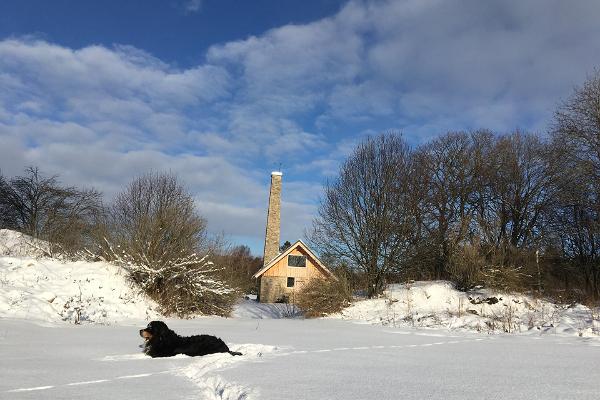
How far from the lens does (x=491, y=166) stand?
3070cm

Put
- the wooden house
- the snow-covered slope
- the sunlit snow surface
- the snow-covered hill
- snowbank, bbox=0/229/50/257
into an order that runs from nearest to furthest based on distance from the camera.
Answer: the sunlit snow surface
the snow-covered slope
the snow-covered hill
snowbank, bbox=0/229/50/257
the wooden house

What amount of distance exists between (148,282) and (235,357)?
38.2 ft

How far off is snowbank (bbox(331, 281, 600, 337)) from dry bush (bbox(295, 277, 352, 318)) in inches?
18.6

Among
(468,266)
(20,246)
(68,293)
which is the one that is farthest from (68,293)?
(468,266)

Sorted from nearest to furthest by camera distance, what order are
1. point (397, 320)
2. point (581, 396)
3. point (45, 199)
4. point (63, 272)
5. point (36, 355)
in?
1. point (581, 396)
2. point (36, 355)
3. point (63, 272)
4. point (397, 320)
5. point (45, 199)

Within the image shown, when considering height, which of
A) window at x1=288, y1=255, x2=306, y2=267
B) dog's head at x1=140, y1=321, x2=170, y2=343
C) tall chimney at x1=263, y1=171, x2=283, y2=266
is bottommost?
dog's head at x1=140, y1=321, x2=170, y2=343

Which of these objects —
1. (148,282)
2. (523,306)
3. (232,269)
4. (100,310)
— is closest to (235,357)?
(100,310)

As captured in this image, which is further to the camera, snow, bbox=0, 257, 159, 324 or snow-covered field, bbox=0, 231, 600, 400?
snow, bbox=0, 257, 159, 324

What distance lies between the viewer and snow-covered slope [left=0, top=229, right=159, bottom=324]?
12.9 m

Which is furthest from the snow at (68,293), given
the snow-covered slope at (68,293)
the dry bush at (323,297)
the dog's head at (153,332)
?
the dog's head at (153,332)

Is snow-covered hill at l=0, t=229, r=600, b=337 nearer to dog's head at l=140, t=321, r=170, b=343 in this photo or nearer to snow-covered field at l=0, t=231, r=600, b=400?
snow-covered field at l=0, t=231, r=600, b=400

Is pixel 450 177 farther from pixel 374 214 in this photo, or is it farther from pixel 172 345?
pixel 172 345

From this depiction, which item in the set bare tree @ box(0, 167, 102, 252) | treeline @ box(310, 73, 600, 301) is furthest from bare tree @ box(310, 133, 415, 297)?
bare tree @ box(0, 167, 102, 252)

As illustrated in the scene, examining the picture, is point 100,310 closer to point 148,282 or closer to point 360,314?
point 148,282
